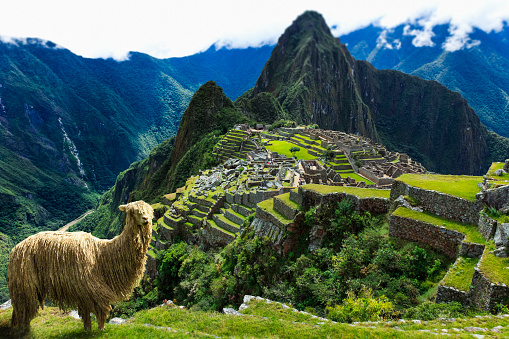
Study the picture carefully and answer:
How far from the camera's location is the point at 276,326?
6.90 m

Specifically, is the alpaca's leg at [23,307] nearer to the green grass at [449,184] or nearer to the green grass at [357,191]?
the green grass at [357,191]

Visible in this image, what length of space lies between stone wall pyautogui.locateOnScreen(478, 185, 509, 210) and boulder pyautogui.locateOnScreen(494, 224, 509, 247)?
1141mm

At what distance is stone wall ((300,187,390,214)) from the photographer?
34.7ft

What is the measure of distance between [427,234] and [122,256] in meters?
8.12

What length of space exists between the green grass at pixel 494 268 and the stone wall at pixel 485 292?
4.0 inches

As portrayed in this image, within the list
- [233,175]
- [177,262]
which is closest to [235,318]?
[177,262]

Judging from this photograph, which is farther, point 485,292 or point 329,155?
point 329,155

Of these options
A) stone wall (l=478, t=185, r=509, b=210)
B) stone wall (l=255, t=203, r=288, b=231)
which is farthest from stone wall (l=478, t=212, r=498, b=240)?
stone wall (l=255, t=203, r=288, b=231)

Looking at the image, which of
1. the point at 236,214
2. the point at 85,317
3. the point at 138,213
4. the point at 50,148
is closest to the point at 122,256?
the point at 138,213

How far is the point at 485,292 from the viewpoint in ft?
19.5

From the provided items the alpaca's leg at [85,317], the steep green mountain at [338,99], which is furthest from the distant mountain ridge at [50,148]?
the alpaca's leg at [85,317]

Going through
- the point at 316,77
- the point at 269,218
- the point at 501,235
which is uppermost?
the point at 316,77

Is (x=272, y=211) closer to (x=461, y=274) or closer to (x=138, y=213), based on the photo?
(x=461, y=274)

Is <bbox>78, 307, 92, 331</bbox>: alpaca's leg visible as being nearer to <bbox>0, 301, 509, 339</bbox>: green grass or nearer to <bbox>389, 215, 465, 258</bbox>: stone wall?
<bbox>0, 301, 509, 339</bbox>: green grass
